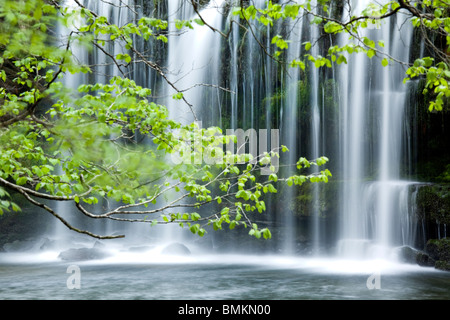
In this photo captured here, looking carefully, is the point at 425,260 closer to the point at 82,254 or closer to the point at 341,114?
the point at 341,114

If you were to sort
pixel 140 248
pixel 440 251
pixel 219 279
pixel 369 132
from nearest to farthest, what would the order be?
pixel 219 279 < pixel 440 251 < pixel 369 132 < pixel 140 248

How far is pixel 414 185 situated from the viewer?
37.9 ft

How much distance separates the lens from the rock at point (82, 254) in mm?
12594

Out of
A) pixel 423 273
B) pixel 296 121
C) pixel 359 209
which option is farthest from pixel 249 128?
pixel 423 273

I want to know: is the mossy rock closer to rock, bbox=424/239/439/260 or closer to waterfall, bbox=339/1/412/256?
rock, bbox=424/239/439/260

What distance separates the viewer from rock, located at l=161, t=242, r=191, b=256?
13664mm

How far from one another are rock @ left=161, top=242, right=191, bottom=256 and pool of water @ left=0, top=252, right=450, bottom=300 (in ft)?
2.75

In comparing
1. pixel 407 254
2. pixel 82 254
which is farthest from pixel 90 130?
pixel 82 254

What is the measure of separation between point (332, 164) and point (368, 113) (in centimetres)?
196

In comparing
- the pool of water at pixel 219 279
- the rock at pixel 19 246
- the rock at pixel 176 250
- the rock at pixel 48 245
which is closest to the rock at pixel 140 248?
the rock at pixel 176 250

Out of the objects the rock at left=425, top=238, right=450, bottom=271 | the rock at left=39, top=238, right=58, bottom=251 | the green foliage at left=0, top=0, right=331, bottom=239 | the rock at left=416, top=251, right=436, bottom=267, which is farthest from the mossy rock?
the rock at left=39, top=238, right=58, bottom=251

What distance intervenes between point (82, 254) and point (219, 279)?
494 centimetres

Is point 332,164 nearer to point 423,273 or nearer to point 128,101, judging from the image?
point 423,273

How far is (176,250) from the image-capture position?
541 inches
